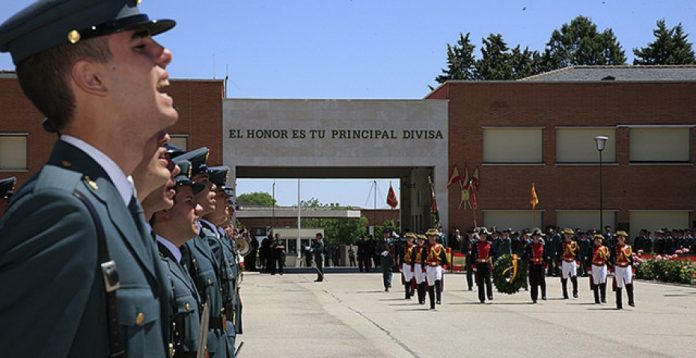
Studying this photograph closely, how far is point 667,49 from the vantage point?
93.6 meters

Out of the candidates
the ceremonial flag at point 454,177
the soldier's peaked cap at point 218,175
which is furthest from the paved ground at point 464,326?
the ceremonial flag at point 454,177

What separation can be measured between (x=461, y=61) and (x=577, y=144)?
47033 millimetres

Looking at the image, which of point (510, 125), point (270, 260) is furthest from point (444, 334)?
point (510, 125)

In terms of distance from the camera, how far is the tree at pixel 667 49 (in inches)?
3639

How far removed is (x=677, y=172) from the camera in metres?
50.9

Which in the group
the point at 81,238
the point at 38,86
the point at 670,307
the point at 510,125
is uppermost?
the point at 510,125

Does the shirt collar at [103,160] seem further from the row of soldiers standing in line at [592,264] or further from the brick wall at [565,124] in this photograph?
the brick wall at [565,124]

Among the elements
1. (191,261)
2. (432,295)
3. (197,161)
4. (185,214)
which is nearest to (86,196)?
(185,214)

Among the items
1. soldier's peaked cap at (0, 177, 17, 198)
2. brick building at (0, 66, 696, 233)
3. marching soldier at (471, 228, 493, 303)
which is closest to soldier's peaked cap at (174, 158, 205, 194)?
soldier's peaked cap at (0, 177, 17, 198)

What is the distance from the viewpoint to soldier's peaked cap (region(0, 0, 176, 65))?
103 inches

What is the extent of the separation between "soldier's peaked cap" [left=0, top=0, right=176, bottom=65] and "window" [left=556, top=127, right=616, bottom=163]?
162ft

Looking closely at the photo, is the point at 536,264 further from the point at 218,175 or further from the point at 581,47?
the point at 581,47

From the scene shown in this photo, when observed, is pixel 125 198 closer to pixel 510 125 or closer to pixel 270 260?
pixel 270 260

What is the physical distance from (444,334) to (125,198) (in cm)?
1574
